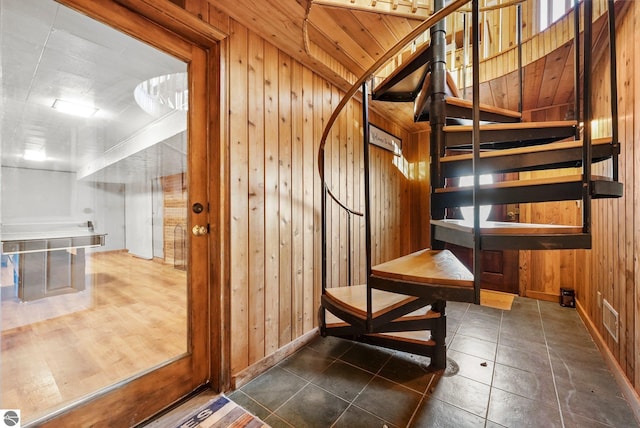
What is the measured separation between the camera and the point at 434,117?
5.19ft

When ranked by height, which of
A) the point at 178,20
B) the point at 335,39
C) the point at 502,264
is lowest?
the point at 502,264

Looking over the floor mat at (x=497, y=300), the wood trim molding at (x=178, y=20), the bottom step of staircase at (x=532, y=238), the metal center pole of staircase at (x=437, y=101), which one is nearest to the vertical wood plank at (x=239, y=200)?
the wood trim molding at (x=178, y=20)

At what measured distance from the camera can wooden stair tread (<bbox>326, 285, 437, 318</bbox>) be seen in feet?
4.42

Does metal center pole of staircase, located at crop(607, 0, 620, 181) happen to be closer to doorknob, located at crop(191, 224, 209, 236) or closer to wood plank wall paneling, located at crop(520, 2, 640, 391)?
wood plank wall paneling, located at crop(520, 2, 640, 391)

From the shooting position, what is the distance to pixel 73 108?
1.75 metres

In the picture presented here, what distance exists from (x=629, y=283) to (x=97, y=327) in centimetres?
318

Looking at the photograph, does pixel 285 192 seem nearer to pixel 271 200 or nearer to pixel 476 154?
pixel 271 200

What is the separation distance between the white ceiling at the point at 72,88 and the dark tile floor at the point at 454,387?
63.0 inches

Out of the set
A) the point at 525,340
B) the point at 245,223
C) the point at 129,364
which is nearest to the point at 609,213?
the point at 525,340

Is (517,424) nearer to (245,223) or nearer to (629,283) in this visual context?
(629,283)

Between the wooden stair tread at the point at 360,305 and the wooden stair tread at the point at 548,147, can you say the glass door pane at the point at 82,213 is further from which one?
the wooden stair tread at the point at 548,147

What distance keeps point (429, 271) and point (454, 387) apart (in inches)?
37.7

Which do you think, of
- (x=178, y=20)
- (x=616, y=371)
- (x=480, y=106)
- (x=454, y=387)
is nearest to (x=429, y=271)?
(x=454, y=387)

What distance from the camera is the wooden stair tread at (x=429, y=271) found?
1.12m
